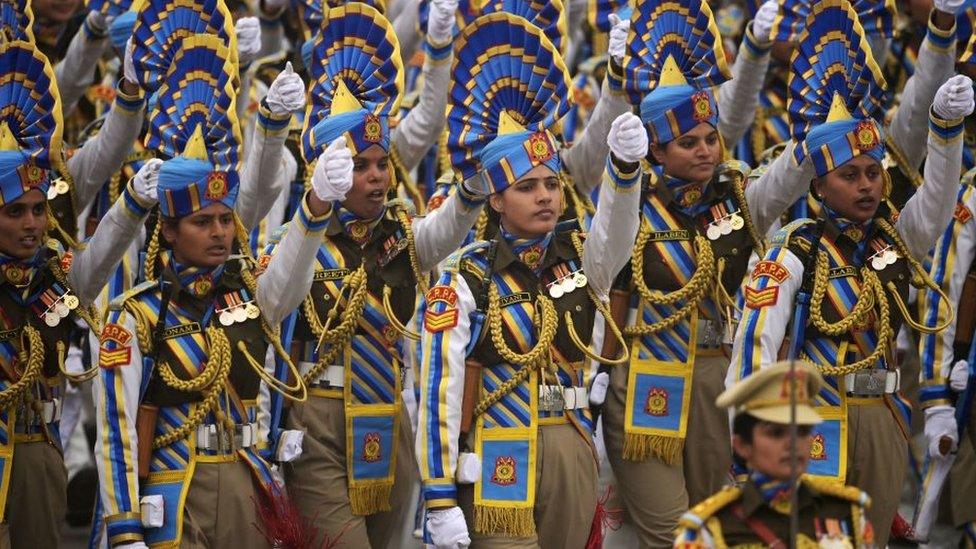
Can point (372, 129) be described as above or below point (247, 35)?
below

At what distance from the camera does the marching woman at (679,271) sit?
8570 millimetres

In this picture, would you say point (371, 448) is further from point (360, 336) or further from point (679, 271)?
point (679, 271)

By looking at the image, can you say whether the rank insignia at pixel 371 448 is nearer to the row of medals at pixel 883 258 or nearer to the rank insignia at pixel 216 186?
the rank insignia at pixel 216 186

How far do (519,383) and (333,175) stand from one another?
1171 mm

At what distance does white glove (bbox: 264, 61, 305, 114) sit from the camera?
27.2 feet

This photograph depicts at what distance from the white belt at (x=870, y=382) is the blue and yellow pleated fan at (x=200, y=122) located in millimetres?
2828

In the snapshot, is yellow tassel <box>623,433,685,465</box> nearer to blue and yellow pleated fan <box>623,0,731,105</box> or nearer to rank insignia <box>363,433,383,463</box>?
rank insignia <box>363,433,383,463</box>

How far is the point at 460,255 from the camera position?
310 inches

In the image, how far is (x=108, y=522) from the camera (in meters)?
7.38

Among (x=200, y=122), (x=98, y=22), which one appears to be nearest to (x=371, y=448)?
(x=200, y=122)

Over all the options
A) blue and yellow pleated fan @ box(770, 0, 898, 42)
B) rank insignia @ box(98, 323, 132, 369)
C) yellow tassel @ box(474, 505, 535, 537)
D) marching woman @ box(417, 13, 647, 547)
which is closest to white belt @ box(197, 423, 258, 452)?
rank insignia @ box(98, 323, 132, 369)

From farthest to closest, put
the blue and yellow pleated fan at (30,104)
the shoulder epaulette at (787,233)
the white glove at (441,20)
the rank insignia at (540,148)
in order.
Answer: the white glove at (441,20) < the blue and yellow pleated fan at (30,104) < the shoulder epaulette at (787,233) < the rank insignia at (540,148)

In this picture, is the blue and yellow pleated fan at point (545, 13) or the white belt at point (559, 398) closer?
the white belt at point (559, 398)

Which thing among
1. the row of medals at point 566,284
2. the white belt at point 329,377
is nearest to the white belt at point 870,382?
the row of medals at point 566,284
